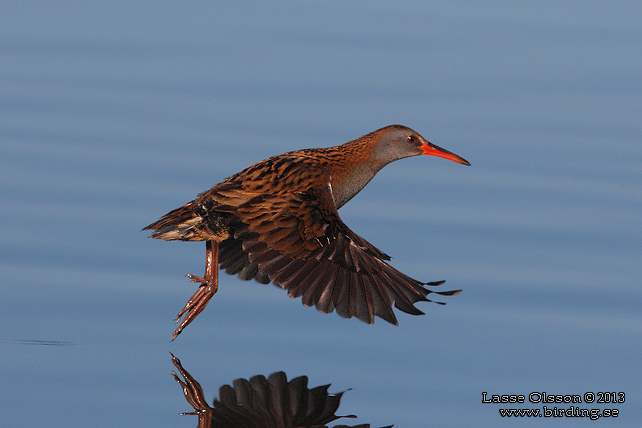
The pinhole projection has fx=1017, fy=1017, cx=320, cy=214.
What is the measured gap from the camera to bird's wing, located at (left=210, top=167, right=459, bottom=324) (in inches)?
310

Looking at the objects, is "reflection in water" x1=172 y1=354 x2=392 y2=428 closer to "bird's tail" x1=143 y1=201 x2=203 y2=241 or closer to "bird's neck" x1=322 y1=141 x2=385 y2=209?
"bird's tail" x1=143 y1=201 x2=203 y2=241

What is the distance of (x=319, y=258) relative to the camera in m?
8.18

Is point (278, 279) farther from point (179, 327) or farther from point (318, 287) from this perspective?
point (179, 327)

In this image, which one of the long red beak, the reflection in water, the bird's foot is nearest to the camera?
the reflection in water

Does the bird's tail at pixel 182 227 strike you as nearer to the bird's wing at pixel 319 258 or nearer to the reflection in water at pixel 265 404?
the bird's wing at pixel 319 258

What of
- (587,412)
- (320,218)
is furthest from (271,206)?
(587,412)

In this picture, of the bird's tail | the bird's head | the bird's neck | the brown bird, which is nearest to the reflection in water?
the brown bird

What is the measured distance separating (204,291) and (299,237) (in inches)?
45.4

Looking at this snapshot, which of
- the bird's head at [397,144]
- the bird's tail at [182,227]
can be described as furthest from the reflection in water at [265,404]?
the bird's head at [397,144]

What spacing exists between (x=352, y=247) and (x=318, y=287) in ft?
1.51

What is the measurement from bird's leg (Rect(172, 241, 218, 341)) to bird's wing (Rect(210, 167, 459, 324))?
53 cm

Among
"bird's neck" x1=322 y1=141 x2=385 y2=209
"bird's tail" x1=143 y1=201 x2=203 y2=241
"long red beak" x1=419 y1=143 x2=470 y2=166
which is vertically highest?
"long red beak" x1=419 y1=143 x2=470 y2=166

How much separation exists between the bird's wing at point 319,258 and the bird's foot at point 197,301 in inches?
26.1

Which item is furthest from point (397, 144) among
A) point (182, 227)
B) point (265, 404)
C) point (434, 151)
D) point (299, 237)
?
point (265, 404)
